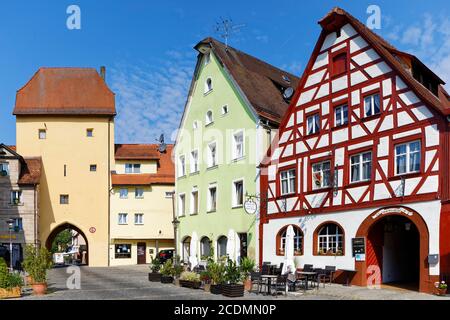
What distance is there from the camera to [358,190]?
22078mm

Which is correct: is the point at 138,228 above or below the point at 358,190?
below

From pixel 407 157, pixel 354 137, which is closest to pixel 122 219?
pixel 354 137

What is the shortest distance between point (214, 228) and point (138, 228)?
628 inches

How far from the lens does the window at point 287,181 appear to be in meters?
25.9

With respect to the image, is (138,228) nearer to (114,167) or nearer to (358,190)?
(114,167)

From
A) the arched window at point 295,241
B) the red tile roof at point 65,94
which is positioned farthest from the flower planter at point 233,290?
the red tile roof at point 65,94

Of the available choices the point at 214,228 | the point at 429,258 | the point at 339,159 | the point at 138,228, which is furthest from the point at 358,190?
the point at 138,228

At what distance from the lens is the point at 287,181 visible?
26172 millimetres

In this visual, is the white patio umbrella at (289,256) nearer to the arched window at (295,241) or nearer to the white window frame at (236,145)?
the arched window at (295,241)

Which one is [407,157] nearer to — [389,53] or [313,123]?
[389,53]

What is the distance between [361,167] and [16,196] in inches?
1165

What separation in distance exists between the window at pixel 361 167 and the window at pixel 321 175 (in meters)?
1.36
